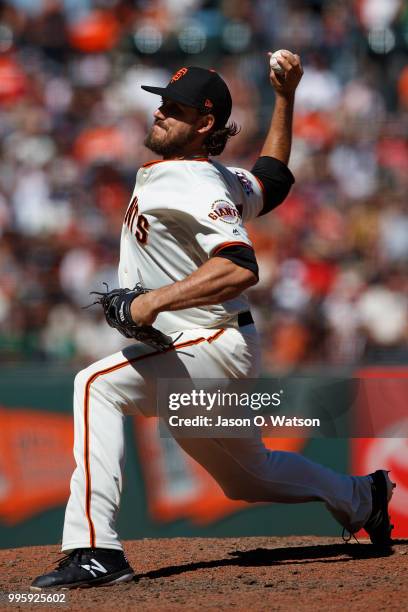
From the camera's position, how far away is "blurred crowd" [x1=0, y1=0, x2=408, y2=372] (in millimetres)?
8180

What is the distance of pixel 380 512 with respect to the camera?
466 centimetres

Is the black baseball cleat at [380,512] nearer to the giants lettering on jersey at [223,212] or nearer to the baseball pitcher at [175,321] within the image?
the baseball pitcher at [175,321]

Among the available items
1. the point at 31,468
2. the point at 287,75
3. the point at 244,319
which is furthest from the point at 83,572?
the point at 31,468

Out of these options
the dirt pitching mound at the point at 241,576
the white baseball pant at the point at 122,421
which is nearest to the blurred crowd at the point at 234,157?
the dirt pitching mound at the point at 241,576

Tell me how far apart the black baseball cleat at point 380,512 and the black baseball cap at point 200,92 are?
1.76 metres

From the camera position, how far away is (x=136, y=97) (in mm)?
10367

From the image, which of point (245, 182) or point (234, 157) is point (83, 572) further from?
point (234, 157)

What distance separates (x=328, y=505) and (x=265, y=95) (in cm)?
651

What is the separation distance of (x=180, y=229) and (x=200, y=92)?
1.95ft

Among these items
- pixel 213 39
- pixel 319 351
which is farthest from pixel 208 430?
pixel 213 39

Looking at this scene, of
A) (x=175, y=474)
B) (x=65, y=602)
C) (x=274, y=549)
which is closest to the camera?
(x=65, y=602)

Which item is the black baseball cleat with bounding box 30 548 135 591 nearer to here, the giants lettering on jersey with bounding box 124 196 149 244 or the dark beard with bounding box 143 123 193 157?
the giants lettering on jersey with bounding box 124 196 149 244

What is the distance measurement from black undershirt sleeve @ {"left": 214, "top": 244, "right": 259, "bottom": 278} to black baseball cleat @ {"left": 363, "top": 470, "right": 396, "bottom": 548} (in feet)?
4.66

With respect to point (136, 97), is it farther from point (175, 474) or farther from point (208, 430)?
point (208, 430)
